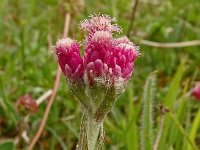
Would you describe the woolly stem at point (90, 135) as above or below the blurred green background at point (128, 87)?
below

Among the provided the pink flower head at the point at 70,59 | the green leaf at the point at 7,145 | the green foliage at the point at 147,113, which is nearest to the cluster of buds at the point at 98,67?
the pink flower head at the point at 70,59

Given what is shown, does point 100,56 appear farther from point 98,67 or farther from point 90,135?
point 90,135

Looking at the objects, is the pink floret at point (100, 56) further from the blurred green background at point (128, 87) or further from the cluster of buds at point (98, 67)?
the blurred green background at point (128, 87)

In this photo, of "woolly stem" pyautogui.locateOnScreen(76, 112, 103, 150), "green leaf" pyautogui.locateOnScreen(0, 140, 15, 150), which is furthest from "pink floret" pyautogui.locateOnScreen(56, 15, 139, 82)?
"green leaf" pyautogui.locateOnScreen(0, 140, 15, 150)

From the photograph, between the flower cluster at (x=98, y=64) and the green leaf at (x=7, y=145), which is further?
the green leaf at (x=7, y=145)

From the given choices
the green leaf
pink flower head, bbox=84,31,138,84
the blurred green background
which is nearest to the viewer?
pink flower head, bbox=84,31,138,84

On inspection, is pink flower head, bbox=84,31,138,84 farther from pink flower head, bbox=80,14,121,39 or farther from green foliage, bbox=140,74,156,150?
green foliage, bbox=140,74,156,150

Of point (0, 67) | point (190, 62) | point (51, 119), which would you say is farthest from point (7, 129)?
point (190, 62)
